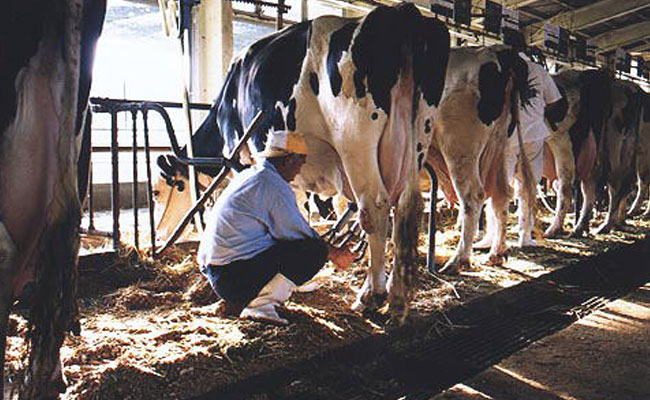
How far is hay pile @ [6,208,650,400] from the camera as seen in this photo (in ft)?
9.34

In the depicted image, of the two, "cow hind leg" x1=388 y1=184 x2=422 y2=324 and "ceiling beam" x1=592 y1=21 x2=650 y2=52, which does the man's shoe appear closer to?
"cow hind leg" x1=388 y1=184 x2=422 y2=324

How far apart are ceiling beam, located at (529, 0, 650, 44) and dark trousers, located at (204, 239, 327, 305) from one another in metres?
12.9

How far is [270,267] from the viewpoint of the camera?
3.47m

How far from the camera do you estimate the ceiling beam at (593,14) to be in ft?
43.8

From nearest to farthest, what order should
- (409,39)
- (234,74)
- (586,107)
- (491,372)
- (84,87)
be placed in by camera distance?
(84,87) → (491,372) → (409,39) → (234,74) → (586,107)

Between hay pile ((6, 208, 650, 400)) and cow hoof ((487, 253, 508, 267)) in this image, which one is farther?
cow hoof ((487, 253, 508, 267))

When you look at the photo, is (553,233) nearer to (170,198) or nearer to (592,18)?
(170,198)

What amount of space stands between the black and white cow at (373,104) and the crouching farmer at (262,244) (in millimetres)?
527

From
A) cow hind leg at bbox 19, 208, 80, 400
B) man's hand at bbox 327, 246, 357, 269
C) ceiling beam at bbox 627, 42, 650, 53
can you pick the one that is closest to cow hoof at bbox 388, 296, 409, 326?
man's hand at bbox 327, 246, 357, 269

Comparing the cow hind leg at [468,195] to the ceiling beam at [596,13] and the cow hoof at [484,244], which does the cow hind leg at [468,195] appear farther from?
the ceiling beam at [596,13]

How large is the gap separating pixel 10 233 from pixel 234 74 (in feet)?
11.5

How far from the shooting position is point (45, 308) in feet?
7.00

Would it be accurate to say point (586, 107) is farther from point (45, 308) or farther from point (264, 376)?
point (45, 308)

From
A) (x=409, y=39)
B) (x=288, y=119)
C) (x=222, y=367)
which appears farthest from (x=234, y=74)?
(x=222, y=367)
